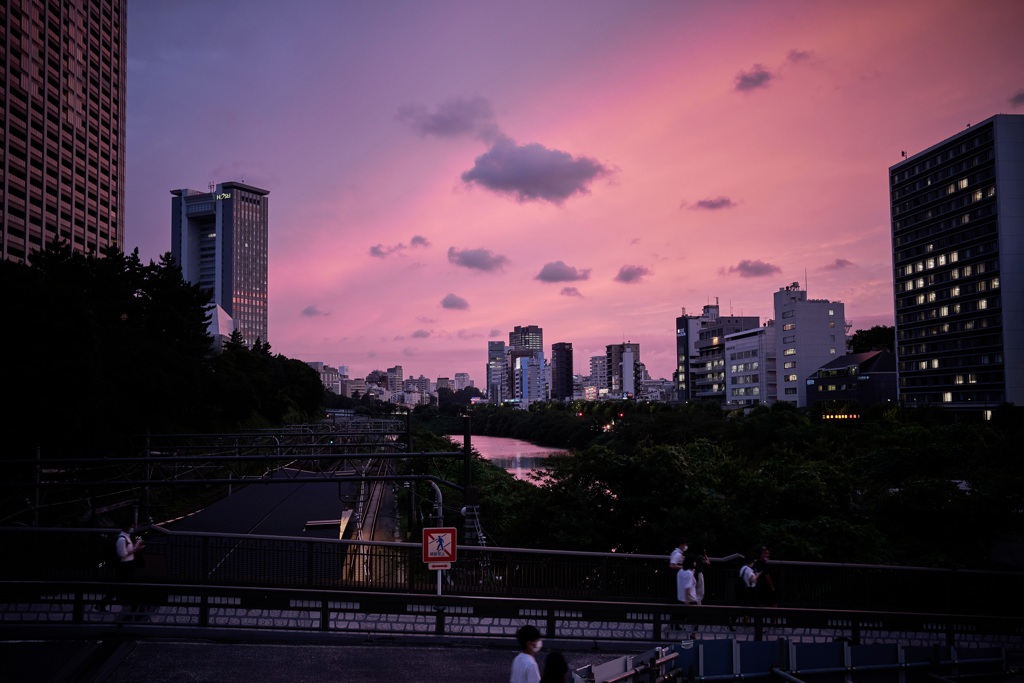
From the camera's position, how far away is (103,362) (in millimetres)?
38875

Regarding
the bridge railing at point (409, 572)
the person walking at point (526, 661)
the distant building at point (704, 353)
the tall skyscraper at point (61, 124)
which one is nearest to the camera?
the person walking at point (526, 661)

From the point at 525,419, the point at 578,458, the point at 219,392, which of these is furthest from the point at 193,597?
the point at 525,419

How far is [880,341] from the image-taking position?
144 metres

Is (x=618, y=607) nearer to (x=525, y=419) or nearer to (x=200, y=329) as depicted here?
(x=200, y=329)

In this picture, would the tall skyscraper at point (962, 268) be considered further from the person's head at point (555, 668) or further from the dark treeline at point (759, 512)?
the person's head at point (555, 668)

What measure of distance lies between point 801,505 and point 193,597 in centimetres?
1707

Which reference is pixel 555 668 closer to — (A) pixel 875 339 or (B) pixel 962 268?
(B) pixel 962 268

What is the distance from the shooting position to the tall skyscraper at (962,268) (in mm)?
82750

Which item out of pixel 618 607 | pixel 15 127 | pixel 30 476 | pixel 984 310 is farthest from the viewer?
pixel 984 310

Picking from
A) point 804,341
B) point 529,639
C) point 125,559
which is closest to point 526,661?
point 529,639

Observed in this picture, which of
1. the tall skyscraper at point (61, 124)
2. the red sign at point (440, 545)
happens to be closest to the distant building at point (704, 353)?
the tall skyscraper at point (61, 124)

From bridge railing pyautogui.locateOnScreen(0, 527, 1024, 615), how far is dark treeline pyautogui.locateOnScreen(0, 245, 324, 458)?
20.5 meters

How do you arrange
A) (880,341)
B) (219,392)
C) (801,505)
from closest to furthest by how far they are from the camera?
(801,505) < (219,392) < (880,341)

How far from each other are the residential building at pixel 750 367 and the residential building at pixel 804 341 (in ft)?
9.68
